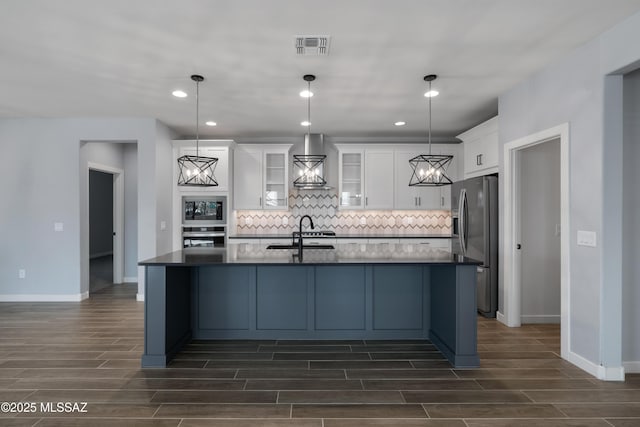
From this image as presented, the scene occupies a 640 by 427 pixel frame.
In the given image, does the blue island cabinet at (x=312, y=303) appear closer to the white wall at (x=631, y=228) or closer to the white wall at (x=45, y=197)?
the white wall at (x=631, y=228)

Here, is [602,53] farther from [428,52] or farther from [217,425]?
[217,425]

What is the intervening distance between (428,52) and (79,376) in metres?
3.82

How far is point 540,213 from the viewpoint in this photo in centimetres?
410

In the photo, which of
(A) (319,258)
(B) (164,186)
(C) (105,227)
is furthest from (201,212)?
(C) (105,227)

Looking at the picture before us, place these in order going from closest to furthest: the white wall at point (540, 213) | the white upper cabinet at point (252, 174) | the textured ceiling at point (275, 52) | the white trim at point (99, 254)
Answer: the textured ceiling at point (275, 52) → the white wall at point (540, 213) → the white upper cabinet at point (252, 174) → the white trim at point (99, 254)

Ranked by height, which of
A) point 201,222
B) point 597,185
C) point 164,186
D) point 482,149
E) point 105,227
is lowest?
point 105,227

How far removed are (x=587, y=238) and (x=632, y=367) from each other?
1.06 meters

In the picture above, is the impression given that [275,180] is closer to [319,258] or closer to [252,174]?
[252,174]

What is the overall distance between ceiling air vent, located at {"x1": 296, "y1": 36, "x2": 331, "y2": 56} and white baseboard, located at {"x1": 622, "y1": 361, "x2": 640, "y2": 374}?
3443mm

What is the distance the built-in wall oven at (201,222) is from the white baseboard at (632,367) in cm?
500

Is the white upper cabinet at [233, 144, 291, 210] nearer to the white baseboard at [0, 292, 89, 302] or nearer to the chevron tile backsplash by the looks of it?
the chevron tile backsplash

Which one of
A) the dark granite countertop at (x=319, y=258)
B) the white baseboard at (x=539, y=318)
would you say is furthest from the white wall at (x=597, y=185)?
the white baseboard at (x=539, y=318)

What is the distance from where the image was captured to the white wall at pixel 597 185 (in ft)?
8.91

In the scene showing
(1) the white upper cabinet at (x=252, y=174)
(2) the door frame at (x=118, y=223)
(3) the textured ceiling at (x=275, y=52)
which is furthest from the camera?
(2) the door frame at (x=118, y=223)
